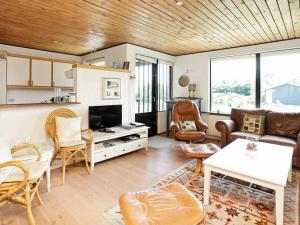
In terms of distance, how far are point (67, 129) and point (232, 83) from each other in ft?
13.6

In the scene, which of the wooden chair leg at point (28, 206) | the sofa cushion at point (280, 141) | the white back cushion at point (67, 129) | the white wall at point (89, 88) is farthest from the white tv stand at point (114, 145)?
the sofa cushion at point (280, 141)

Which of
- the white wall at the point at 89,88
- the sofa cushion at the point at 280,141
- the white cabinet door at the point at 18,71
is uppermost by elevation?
the white cabinet door at the point at 18,71

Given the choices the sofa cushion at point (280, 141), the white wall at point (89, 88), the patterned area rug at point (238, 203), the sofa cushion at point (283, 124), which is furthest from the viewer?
the sofa cushion at point (283, 124)

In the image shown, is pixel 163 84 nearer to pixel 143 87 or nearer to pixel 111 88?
pixel 143 87

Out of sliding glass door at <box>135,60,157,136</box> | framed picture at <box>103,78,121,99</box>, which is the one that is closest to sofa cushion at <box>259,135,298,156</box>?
sliding glass door at <box>135,60,157,136</box>

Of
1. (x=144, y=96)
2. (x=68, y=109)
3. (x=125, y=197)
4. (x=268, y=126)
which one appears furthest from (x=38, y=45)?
(x=268, y=126)

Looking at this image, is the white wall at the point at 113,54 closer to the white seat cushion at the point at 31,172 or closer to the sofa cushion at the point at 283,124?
the white seat cushion at the point at 31,172

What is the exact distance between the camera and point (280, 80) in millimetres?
4258

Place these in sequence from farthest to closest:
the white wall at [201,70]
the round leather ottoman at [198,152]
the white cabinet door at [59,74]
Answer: the white cabinet door at [59,74] < the white wall at [201,70] < the round leather ottoman at [198,152]

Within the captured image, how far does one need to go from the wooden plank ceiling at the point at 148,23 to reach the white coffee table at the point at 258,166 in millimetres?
1939

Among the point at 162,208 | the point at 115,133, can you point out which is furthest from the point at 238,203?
the point at 115,133

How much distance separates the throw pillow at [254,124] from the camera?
12.6ft

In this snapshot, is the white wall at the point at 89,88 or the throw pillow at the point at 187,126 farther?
the throw pillow at the point at 187,126

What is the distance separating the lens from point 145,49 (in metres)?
4.79
